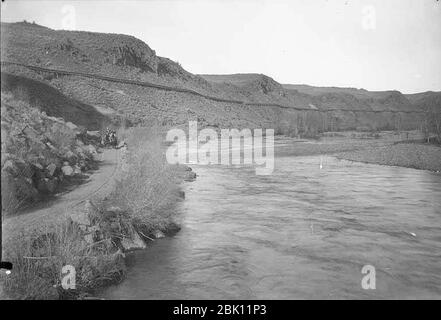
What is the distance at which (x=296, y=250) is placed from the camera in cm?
1155

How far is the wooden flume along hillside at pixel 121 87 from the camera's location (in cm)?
4275

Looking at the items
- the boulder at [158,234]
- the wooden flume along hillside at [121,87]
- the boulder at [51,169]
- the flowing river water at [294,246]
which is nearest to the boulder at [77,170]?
the boulder at [51,169]

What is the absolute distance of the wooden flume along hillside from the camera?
42.8 metres

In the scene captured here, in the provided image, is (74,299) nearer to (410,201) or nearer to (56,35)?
(410,201)

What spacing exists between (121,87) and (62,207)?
5027 cm

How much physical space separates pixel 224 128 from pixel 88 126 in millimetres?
28096

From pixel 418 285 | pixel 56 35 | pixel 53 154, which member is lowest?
pixel 418 285

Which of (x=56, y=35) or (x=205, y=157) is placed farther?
(x=56, y=35)

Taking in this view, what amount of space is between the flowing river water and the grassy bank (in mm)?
488

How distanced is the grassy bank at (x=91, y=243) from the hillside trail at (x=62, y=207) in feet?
1.07

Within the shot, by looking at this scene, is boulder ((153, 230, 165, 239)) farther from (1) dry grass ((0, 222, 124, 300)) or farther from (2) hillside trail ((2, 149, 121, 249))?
(1) dry grass ((0, 222, 124, 300))
